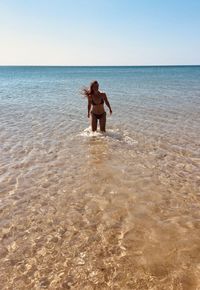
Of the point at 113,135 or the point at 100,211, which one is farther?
the point at 113,135

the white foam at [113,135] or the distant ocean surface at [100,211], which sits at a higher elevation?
the distant ocean surface at [100,211]

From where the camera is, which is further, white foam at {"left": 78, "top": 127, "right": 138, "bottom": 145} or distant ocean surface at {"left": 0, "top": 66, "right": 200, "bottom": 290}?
white foam at {"left": 78, "top": 127, "right": 138, "bottom": 145}

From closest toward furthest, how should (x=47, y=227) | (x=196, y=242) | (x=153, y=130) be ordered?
(x=196, y=242) < (x=47, y=227) < (x=153, y=130)

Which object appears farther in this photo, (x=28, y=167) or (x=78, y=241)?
(x=28, y=167)

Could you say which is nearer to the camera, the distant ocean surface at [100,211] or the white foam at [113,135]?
the distant ocean surface at [100,211]

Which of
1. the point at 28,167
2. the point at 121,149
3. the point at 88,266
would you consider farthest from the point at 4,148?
the point at 88,266

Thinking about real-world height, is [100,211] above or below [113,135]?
above

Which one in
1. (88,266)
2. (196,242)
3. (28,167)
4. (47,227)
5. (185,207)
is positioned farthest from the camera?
(28,167)

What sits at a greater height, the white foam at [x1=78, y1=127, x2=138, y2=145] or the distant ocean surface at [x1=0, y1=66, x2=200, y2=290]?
the distant ocean surface at [x1=0, y1=66, x2=200, y2=290]

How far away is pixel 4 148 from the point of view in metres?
9.13

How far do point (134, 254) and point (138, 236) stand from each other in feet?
1.47

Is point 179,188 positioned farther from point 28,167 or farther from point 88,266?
point 28,167

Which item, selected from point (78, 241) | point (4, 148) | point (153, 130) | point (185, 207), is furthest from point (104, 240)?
point (153, 130)

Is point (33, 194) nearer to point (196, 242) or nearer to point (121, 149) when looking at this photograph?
point (196, 242)
